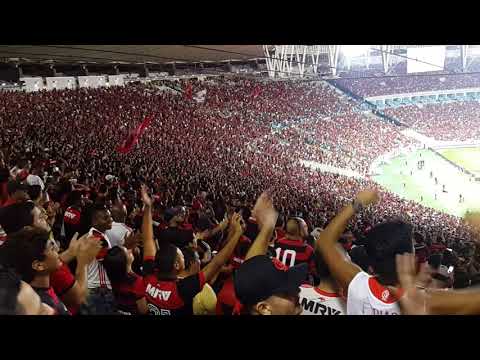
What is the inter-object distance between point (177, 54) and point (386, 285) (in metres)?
2.43

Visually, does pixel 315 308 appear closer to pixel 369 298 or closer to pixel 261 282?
pixel 369 298

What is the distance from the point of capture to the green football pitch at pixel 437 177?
3.85 meters

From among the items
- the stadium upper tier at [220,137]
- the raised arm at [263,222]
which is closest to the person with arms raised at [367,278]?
the raised arm at [263,222]

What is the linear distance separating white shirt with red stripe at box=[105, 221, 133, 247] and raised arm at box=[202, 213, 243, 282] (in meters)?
0.70

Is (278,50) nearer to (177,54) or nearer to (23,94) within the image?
(177,54)

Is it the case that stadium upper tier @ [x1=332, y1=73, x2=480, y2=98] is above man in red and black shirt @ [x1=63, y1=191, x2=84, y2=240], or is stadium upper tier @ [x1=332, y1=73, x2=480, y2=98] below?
above

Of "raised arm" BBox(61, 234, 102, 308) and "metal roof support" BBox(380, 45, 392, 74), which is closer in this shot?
"raised arm" BBox(61, 234, 102, 308)

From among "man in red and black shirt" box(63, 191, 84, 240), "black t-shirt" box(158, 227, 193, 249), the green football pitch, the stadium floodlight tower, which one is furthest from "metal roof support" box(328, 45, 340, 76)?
"man in red and black shirt" box(63, 191, 84, 240)

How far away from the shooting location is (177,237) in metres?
3.40

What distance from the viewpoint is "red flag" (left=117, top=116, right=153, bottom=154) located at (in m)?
4.08

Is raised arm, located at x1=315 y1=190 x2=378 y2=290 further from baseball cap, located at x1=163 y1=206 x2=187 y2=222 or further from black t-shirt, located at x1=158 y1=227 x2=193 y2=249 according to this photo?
baseball cap, located at x1=163 y1=206 x2=187 y2=222
